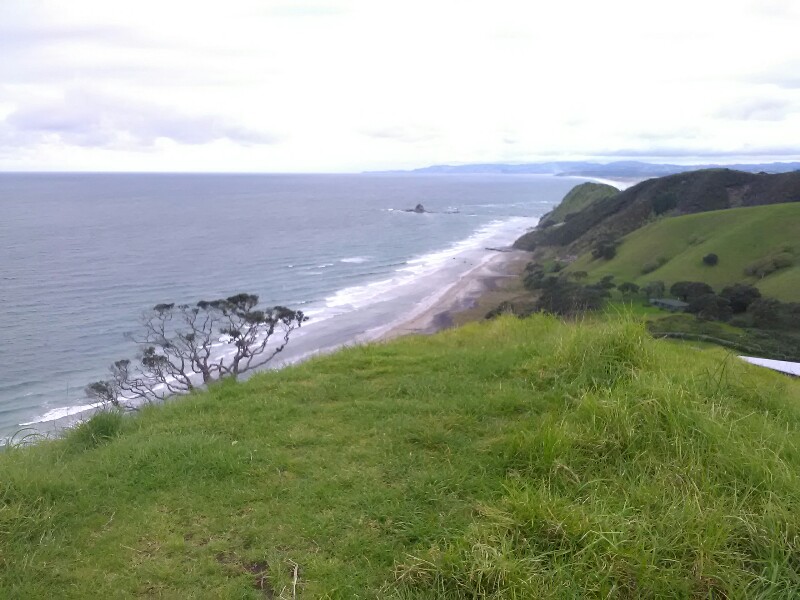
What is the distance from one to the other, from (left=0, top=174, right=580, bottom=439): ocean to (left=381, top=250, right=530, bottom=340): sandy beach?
1091mm

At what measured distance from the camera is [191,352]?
2616 centimetres

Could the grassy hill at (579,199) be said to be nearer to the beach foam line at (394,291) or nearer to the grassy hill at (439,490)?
the beach foam line at (394,291)

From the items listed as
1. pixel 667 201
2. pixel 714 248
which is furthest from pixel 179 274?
pixel 667 201

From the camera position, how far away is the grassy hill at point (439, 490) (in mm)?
3607

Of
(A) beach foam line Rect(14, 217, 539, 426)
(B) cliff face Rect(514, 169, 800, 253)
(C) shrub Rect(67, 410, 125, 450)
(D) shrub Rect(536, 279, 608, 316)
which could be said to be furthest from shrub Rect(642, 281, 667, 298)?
(C) shrub Rect(67, 410, 125, 450)

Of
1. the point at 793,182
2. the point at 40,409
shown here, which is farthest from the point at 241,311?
the point at 793,182

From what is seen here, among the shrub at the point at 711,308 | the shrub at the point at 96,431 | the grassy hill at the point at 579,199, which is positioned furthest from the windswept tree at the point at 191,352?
the grassy hill at the point at 579,199

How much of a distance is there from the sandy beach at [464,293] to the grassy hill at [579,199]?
1977 centimetres

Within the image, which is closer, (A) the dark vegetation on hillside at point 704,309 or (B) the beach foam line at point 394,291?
(A) the dark vegetation on hillside at point 704,309

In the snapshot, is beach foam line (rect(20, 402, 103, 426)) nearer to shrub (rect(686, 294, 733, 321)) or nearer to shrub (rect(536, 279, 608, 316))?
shrub (rect(536, 279, 608, 316))

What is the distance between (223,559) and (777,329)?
94.5 ft

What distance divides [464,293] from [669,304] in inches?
529

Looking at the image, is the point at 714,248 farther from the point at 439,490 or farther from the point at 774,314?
the point at 439,490

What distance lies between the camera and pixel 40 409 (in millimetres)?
22172
